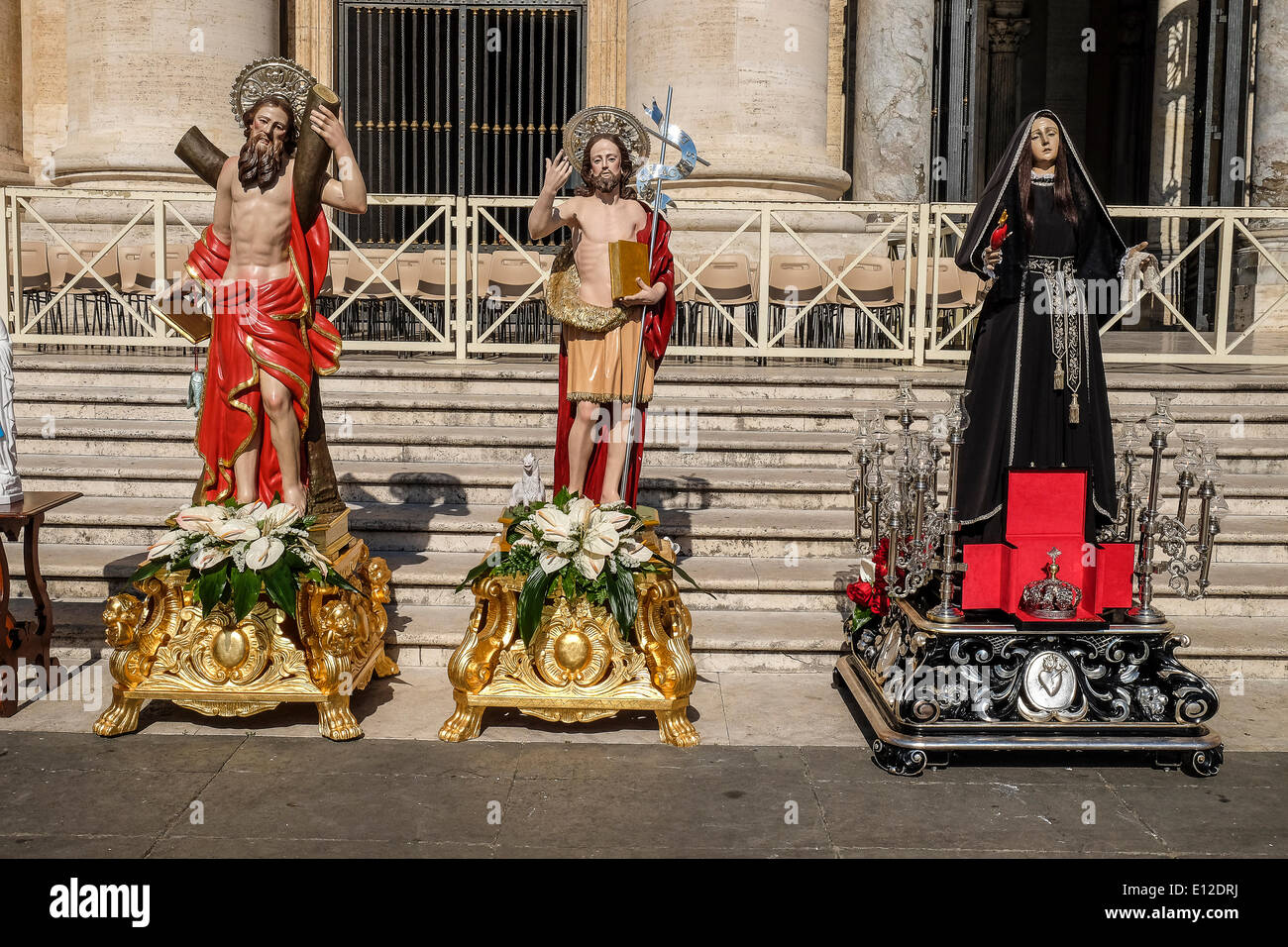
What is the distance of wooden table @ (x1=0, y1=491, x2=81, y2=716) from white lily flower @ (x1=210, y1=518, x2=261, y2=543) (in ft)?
3.32

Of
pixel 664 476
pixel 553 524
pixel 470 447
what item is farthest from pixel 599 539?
pixel 470 447

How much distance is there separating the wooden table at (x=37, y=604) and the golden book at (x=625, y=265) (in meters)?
2.83

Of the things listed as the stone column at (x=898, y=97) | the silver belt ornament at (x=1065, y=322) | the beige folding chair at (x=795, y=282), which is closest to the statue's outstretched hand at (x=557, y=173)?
the silver belt ornament at (x=1065, y=322)

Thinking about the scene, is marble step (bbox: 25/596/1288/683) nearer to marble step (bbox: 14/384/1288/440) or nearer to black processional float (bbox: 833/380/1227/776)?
black processional float (bbox: 833/380/1227/776)

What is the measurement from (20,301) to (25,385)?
1.86 meters

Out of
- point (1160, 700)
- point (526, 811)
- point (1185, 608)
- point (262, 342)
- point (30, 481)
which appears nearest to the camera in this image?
point (526, 811)

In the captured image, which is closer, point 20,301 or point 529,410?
point 529,410

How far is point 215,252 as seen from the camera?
217 inches

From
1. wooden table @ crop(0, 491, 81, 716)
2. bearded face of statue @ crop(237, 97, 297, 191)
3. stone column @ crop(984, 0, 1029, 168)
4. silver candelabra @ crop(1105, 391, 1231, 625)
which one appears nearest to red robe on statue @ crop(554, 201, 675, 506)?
bearded face of statue @ crop(237, 97, 297, 191)

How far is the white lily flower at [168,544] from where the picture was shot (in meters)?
5.26

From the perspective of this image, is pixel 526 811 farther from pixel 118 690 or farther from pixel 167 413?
pixel 167 413

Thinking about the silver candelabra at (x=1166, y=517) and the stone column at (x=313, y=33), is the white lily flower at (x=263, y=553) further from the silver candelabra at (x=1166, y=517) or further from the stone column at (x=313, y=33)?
the stone column at (x=313, y=33)
